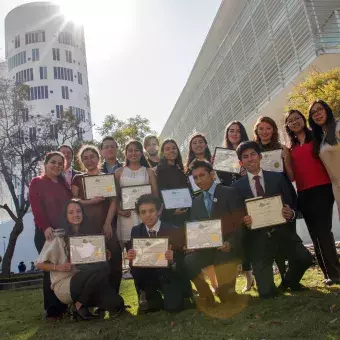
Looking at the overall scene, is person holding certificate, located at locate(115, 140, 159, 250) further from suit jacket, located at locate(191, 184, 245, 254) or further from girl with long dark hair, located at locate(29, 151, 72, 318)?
suit jacket, located at locate(191, 184, 245, 254)

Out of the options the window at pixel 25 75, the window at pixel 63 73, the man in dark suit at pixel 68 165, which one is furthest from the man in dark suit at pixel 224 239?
Result: the window at pixel 25 75

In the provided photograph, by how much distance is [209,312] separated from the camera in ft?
13.7

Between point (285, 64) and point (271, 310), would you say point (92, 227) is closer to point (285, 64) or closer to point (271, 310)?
point (271, 310)

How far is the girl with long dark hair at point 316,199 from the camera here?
4.77 meters

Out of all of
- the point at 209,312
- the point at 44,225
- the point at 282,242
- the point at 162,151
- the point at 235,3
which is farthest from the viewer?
the point at 235,3

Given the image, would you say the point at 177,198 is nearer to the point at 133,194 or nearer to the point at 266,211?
the point at 133,194

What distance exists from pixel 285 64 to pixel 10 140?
12.8m

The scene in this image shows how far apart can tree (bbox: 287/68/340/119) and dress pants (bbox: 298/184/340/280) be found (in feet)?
16.7

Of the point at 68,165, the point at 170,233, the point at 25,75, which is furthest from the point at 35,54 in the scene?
the point at 170,233

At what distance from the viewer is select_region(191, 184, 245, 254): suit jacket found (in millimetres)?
4484

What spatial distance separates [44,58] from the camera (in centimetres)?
5316

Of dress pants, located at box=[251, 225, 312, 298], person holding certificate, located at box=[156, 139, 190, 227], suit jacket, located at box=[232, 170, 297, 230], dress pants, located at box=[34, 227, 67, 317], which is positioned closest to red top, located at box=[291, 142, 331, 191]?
suit jacket, located at box=[232, 170, 297, 230]

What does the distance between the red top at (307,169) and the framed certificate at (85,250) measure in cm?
253

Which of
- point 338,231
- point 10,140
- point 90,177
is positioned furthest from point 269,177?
point 10,140
